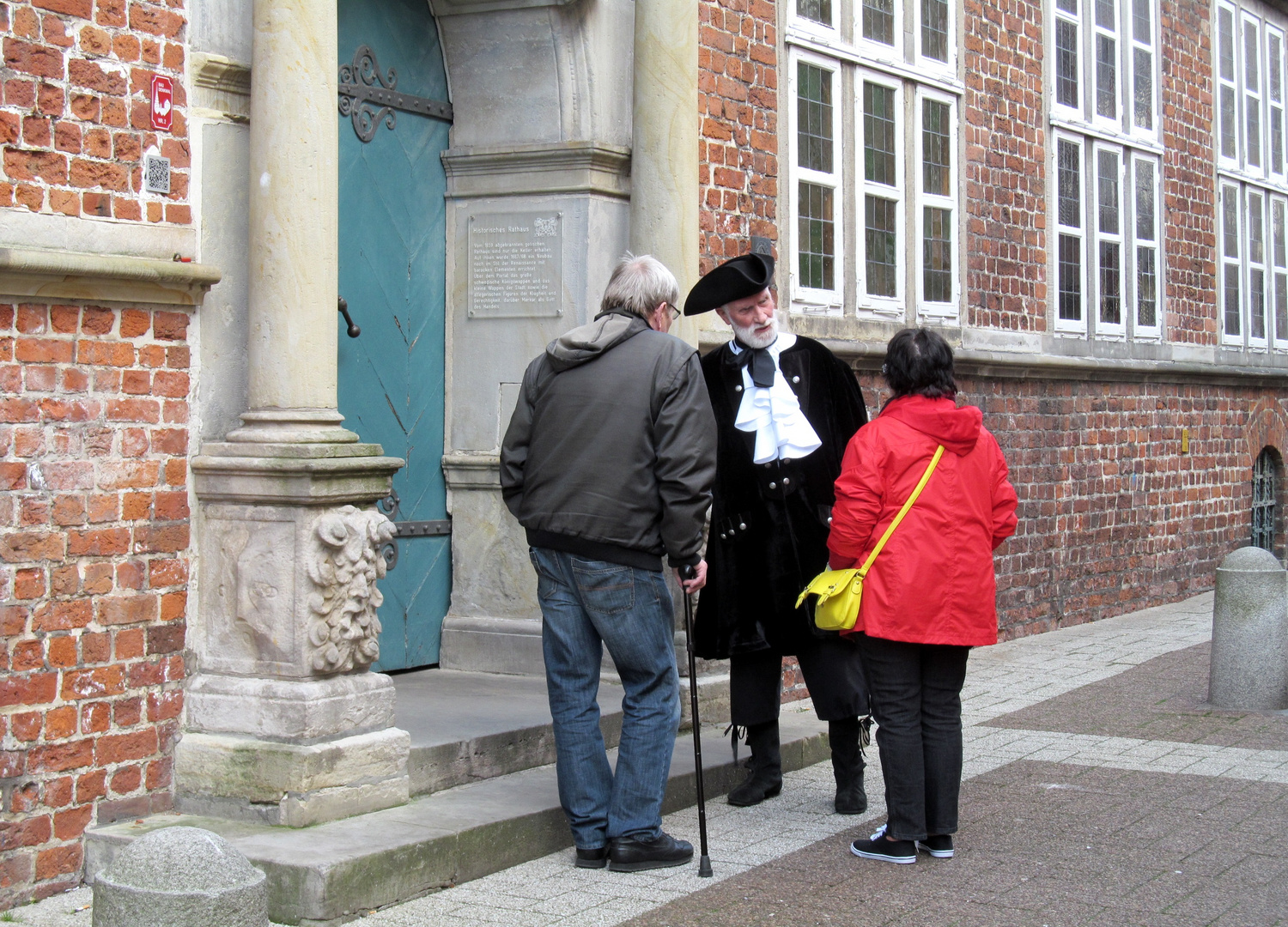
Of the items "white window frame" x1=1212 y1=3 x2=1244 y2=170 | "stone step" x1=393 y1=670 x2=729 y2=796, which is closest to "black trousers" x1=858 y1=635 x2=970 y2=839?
"stone step" x1=393 y1=670 x2=729 y2=796

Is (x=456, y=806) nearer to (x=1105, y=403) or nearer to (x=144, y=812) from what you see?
(x=144, y=812)

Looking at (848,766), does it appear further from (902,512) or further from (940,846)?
(902,512)

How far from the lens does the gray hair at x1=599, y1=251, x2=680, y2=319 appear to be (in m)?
5.49

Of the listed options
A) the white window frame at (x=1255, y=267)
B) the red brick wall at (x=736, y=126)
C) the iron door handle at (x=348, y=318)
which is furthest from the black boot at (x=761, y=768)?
the white window frame at (x=1255, y=267)

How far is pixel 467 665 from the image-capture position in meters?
7.66

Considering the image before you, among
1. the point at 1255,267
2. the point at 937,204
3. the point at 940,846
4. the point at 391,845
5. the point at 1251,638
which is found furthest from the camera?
the point at 1255,267

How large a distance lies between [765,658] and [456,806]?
1391mm

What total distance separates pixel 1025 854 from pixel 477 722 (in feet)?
7.03

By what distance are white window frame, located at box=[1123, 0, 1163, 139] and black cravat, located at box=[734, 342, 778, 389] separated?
356 inches

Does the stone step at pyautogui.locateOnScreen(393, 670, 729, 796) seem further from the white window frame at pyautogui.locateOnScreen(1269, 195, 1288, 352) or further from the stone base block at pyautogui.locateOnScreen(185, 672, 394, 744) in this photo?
the white window frame at pyautogui.locateOnScreen(1269, 195, 1288, 352)

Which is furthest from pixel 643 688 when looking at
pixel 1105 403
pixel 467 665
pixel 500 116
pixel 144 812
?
pixel 1105 403

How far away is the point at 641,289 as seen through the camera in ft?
18.0

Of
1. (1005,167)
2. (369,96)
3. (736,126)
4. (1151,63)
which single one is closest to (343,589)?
(369,96)

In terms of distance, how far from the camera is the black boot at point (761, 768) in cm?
645
